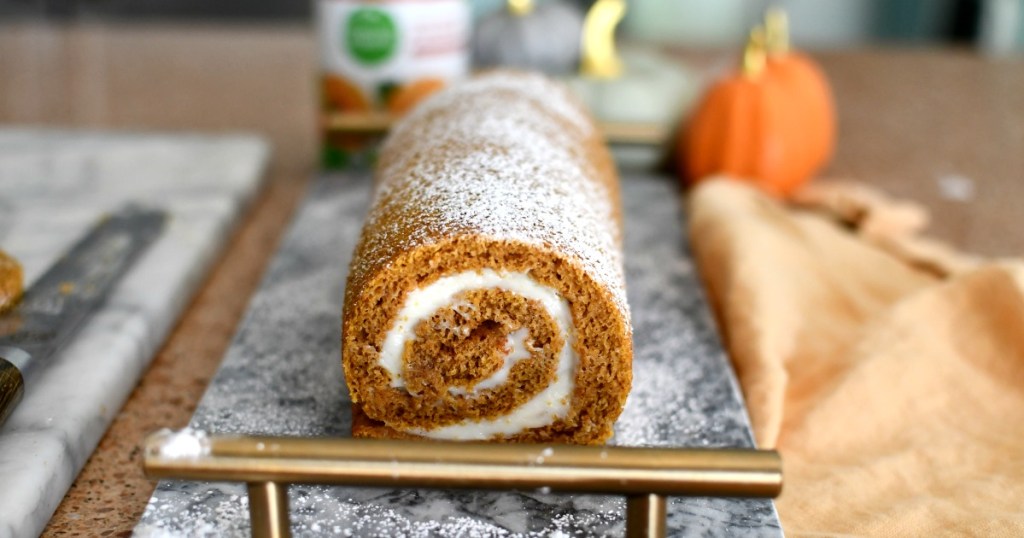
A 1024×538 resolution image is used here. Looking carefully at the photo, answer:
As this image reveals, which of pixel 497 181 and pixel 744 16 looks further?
pixel 744 16

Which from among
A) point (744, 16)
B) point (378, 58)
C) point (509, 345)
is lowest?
point (744, 16)

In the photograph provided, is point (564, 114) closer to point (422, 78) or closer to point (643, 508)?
point (422, 78)

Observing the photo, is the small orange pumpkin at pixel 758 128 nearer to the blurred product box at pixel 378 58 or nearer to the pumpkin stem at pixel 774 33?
the pumpkin stem at pixel 774 33

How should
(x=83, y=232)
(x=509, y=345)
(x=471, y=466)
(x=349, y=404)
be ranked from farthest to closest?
1. (x=83, y=232)
2. (x=349, y=404)
3. (x=509, y=345)
4. (x=471, y=466)

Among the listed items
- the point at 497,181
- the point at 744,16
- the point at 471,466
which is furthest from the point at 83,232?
the point at 744,16

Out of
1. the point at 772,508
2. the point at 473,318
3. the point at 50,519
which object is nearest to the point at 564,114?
the point at 473,318

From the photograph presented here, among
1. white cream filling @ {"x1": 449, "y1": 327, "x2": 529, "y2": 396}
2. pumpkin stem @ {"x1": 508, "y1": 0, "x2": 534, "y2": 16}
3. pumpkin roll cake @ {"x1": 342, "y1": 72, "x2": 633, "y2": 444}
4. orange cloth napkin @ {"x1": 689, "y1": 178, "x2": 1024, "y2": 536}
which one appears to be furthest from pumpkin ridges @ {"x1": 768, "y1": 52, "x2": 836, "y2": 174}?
white cream filling @ {"x1": 449, "y1": 327, "x2": 529, "y2": 396}

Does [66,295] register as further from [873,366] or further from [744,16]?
[744,16]
